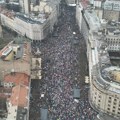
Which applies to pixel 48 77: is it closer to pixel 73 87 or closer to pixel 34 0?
pixel 73 87

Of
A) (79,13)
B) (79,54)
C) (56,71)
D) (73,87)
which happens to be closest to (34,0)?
(79,13)

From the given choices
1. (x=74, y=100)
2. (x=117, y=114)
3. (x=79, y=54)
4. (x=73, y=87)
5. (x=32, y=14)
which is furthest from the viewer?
(x=32, y=14)

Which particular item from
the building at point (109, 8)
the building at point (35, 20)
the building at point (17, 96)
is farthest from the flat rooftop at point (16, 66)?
the building at point (109, 8)

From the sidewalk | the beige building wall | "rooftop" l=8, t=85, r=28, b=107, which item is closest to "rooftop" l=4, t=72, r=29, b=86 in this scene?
"rooftop" l=8, t=85, r=28, b=107

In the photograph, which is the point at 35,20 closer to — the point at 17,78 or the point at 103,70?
the point at 17,78

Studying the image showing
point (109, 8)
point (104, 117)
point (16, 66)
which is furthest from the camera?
point (109, 8)

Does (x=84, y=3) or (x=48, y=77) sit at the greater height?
(x=84, y=3)

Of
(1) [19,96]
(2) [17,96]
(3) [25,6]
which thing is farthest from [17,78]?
(3) [25,6]
